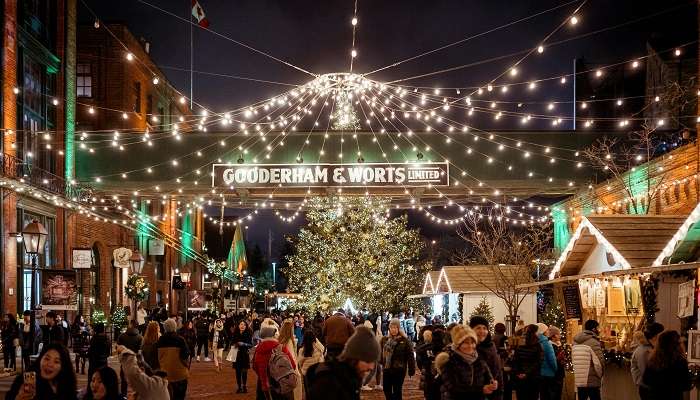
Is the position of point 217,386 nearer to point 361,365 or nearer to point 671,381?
point 671,381

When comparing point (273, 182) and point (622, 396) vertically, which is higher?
point (273, 182)

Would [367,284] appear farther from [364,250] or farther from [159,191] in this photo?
[159,191]

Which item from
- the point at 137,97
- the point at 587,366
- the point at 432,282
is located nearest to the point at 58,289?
the point at 587,366

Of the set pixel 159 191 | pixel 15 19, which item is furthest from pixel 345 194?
pixel 15 19

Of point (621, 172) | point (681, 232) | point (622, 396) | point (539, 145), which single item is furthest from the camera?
point (621, 172)

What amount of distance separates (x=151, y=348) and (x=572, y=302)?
33.7ft

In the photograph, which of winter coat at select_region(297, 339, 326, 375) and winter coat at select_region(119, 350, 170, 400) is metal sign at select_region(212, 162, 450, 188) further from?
winter coat at select_region(119, 350, 170, 400)

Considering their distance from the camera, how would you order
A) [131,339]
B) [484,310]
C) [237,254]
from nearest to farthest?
[131,339], [484,310], [237,254]

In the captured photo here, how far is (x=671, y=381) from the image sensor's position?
9805 millimetres

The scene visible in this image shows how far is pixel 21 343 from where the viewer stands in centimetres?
2302

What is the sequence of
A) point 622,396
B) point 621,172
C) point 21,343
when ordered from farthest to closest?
point 621,172
point 21,343
point 622,396

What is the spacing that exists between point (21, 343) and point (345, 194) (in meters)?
12.7

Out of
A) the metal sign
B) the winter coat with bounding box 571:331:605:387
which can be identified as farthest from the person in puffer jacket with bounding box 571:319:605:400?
the metal sign

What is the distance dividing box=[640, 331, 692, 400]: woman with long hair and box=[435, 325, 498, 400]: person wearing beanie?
1.96 m
